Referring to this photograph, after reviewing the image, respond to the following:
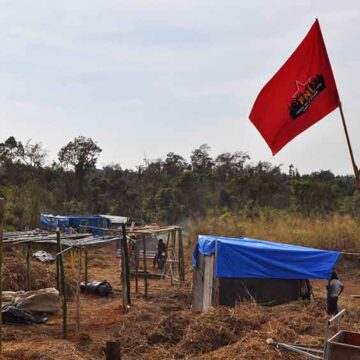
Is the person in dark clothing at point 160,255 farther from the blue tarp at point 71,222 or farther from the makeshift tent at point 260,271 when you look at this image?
the makeshift tent at point 260,271

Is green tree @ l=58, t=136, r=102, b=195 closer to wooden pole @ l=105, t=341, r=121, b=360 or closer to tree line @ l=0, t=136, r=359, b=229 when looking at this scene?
tree line @ l=0, t=136, r=359, b=229

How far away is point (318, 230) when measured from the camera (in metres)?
23.2

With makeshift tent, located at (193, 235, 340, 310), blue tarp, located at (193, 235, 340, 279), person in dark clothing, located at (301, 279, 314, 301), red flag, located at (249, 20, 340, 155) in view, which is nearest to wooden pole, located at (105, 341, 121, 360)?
red flag, located at (249, 20, 340, 155)

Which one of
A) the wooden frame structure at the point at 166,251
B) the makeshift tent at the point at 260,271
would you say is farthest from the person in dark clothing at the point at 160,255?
the makeshift tent at the point at 260,271

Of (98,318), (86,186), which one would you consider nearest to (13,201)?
(86,186)

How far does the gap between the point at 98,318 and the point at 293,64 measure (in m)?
7.85

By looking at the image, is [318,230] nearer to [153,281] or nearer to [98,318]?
[153,281]

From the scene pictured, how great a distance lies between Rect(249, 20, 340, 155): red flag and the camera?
23.6ft

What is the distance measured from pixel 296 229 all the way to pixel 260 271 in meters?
12.6

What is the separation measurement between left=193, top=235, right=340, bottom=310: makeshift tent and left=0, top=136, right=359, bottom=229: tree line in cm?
1848

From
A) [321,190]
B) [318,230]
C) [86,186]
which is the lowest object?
[318,230]

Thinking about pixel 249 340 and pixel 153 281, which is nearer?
pixel 249 340

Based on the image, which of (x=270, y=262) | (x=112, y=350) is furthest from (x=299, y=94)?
(x=270, y=262)

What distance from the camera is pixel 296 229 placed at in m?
24.0
